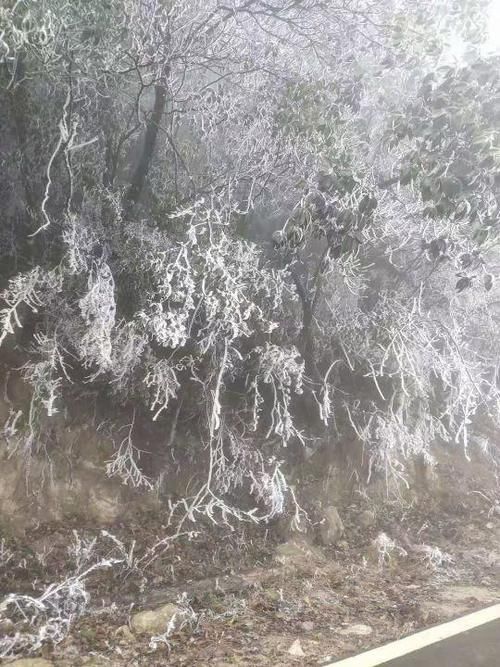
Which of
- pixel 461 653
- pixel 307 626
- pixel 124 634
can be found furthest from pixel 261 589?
pixel 461 653

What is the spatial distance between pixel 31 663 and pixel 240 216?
14.4 ft

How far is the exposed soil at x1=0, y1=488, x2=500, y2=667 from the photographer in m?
3.85

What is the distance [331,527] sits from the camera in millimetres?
5891

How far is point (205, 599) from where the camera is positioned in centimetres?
452

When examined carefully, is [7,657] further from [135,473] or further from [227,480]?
[227,480]

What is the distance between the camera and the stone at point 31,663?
3.50 metres

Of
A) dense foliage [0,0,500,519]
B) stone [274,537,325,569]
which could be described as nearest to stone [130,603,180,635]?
dense foliage [0,0,500,519]

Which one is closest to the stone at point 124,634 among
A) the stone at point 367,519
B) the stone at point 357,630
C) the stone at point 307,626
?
the stone at point 307,626

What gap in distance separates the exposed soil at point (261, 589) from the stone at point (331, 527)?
0.29 ft

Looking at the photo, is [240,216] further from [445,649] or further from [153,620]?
[445,649]

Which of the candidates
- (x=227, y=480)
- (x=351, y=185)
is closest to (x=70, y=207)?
(x=351, y=185)

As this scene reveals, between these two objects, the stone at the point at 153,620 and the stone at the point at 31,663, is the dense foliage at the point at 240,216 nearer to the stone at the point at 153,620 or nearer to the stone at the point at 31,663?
the stone at the point at 153,620

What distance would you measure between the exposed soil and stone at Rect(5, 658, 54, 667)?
0.19 ft

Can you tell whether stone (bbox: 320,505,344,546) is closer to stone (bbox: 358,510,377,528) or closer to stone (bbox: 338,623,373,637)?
stone (bbox: 358,510,377,528)
